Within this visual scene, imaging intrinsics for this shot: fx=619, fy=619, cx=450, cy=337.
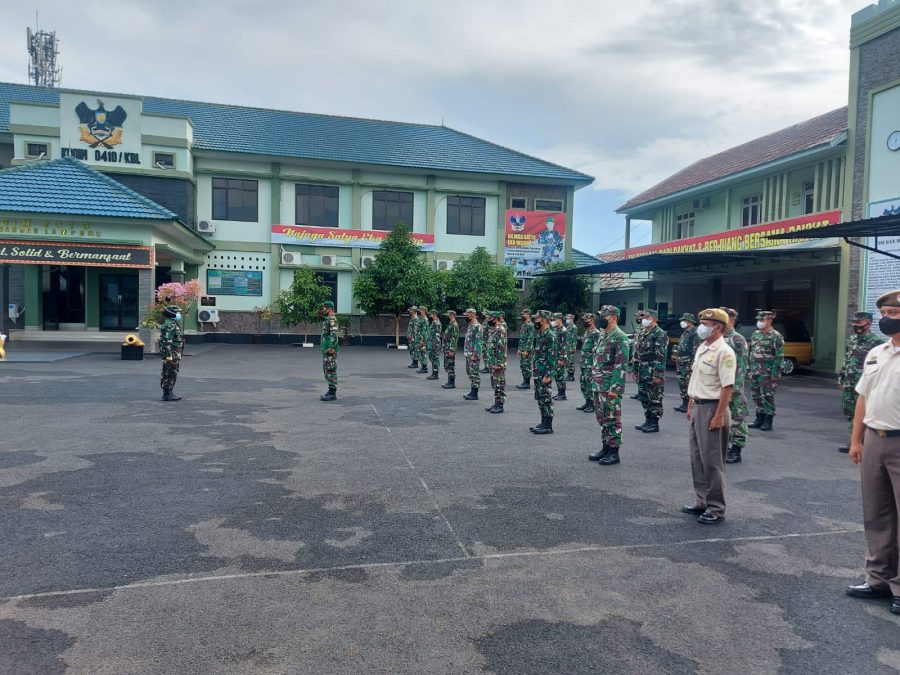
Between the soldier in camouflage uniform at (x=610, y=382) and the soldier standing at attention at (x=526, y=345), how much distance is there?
4.58 metres

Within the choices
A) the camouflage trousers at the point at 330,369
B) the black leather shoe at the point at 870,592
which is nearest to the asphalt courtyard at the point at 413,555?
the black leather shoe at the point at 870,592

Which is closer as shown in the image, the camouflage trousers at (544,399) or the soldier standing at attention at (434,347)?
the camouflage trousers at (544,399)

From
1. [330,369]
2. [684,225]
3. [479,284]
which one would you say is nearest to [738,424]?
[330,369]

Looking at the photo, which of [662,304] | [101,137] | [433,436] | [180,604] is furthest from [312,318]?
[180,604]

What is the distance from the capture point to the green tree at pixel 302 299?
25.2 metres

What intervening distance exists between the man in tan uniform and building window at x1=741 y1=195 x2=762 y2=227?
2043cm

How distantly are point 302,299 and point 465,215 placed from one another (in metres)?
9.15

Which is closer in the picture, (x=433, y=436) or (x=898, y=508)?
(x=898, y=508)

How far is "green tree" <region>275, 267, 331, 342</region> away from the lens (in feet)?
82.7

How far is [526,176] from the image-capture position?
29578mm

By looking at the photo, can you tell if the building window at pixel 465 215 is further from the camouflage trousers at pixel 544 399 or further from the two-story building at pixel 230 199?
the camouflage trousers at pixel 544 399

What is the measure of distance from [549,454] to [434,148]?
25600 millimetres

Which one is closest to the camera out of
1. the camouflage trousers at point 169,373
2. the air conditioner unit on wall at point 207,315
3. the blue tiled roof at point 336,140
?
the camouflage trousers at point 169,373

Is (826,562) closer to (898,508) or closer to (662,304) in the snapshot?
(898,508)
